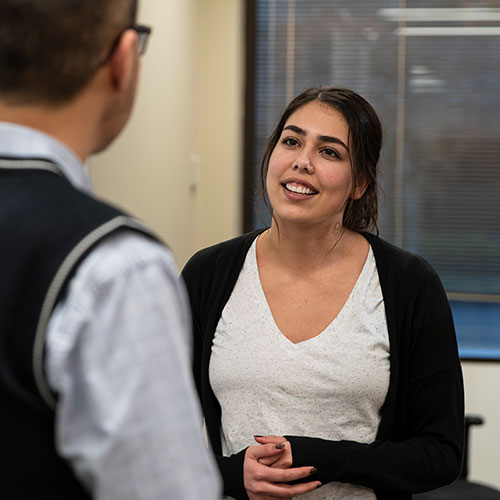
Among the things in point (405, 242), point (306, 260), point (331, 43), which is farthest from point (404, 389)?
point (331, 43)

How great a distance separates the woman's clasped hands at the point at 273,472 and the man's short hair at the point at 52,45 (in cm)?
91

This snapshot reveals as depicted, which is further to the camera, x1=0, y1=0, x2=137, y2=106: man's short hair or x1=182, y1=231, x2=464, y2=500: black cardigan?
x1=182, y1=231, x2=464, y2=500: black cardigan

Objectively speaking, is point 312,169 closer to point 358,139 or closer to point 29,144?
point 358,139

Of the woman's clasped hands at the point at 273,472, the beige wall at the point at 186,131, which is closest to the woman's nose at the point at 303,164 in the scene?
the woman's clasped hands at the point at 273,472

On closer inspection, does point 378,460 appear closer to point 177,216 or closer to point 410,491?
point 410,491

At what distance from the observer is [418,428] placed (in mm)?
1537

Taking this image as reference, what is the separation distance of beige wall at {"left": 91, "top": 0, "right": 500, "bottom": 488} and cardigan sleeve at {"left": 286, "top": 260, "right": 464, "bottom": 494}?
4.16 ft

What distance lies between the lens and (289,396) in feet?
4.97

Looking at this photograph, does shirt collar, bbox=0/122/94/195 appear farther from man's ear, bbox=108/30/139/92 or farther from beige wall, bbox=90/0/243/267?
beige wall, bbox=90/0/243/267

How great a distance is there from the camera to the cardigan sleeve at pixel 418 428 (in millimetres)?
1469

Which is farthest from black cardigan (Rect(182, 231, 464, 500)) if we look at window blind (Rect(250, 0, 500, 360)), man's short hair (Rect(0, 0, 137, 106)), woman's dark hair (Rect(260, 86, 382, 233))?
window blind (Rect(250, 0, 500, 360))

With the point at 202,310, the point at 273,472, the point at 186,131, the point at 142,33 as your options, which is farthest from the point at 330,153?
the point at 186,131

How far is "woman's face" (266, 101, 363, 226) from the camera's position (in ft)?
5.33

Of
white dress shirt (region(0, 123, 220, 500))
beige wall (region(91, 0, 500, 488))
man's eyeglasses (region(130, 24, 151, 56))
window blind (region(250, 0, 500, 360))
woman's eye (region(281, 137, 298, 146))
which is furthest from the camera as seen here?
window blind (region(250, 0, 500, 360))
